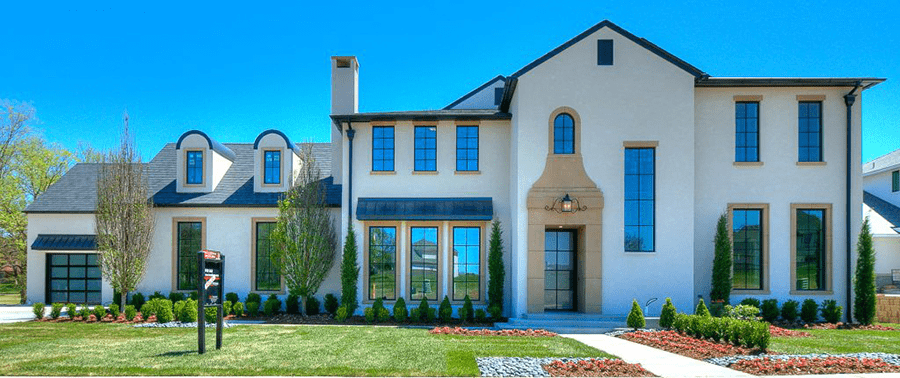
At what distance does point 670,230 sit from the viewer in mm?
15641

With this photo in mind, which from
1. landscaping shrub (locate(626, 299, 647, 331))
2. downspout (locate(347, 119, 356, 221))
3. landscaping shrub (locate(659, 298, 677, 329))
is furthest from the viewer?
downspout (locate(347, 119, 356, 221))

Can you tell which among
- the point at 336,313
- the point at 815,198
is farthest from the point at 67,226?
the point at 815,198

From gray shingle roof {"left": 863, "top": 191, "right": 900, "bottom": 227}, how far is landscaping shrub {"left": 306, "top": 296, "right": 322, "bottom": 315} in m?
27.7

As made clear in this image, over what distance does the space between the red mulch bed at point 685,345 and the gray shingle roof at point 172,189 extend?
10701 millimetres

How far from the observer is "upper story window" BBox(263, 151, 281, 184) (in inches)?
772

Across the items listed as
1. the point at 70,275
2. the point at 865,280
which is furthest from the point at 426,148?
the point at 70,275

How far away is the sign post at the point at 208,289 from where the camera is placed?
33.6 ft

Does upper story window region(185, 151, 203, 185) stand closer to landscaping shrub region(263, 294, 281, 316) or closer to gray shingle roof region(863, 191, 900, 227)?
landscaping shrub region(263, 294, 281, 316)

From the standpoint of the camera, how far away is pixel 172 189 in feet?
65.4

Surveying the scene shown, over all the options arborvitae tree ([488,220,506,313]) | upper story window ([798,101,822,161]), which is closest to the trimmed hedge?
arborvitae tree ([488,220,506,313])

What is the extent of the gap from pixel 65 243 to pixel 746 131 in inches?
945

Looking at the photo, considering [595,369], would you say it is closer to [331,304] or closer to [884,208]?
Result: [331,304]

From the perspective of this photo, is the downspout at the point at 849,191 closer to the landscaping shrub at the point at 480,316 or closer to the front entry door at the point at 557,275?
the front entry door at the point at 557,275

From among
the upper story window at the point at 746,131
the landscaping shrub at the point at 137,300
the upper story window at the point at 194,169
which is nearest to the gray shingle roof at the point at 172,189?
the upper story window at the point at 194,169
